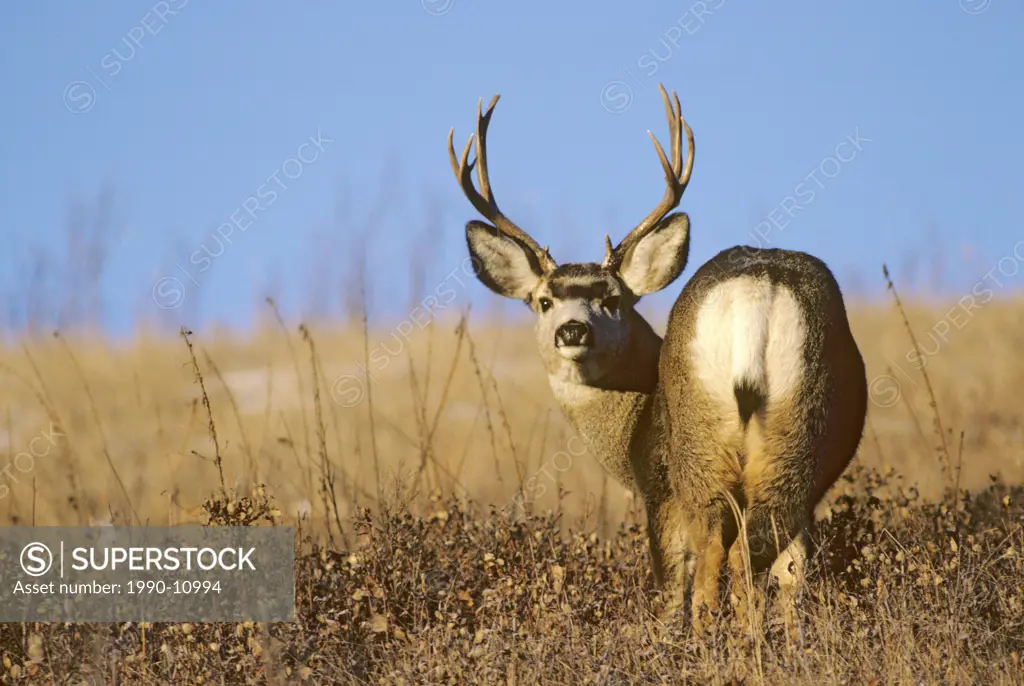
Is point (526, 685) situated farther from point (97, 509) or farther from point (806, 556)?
point (97, 509)

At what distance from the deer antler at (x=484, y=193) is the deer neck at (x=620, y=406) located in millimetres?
643

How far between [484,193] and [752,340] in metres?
2.06

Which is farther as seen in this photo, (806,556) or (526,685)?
(806,556)

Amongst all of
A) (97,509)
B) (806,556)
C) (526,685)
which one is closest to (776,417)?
(806,556)

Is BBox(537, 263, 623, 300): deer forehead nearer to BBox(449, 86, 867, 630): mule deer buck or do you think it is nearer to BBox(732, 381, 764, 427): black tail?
BBox(449, 86, 867, 630): mule deer buck

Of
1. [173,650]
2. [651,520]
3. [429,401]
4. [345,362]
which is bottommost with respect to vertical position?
[173,650]

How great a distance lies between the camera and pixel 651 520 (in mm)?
5523

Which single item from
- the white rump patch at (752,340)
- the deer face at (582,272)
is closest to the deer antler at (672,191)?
the deer face at (582,272)

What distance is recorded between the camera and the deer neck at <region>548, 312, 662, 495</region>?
590 centimetres

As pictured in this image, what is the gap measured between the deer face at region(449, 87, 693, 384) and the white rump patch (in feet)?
2.77

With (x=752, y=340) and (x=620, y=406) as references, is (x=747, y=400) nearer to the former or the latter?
(x=752, y=340)

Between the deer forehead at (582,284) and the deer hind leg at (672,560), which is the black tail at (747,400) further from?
the deer forehead at (582,284)

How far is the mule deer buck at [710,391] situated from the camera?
4824 mm

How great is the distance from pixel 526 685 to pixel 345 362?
33.7ft
